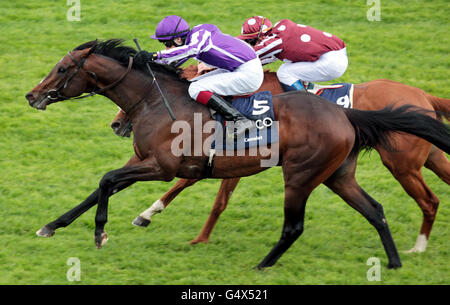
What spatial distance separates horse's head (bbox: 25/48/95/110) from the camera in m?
5.66

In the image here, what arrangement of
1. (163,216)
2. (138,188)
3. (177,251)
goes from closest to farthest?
1. (177,251)
2. (163,216)
3. (138,188)

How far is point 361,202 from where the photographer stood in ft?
19.2

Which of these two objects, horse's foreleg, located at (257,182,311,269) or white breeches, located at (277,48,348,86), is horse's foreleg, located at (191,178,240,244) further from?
white breeches, located at (277,48,348,86)

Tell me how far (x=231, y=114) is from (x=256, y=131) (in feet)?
0.79

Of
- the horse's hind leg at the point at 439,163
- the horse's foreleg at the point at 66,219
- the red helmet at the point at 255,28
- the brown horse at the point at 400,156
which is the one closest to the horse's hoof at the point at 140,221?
the brown horse at the point at 400,156

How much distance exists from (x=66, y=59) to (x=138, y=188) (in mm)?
2368

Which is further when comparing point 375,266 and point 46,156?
point 46,156

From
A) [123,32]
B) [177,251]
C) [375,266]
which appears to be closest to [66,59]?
[177,251]

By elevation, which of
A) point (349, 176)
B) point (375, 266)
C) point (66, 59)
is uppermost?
point (66, 59)

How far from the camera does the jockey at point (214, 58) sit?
5.55 meters

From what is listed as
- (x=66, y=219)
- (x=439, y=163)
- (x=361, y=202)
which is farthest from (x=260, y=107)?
(x=439, y=163)

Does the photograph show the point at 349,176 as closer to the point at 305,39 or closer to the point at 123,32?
the point at 305,39

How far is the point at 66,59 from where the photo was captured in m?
5.65

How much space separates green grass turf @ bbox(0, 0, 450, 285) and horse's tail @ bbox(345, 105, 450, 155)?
1.05m
